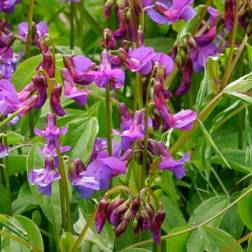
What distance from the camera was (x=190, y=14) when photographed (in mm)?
1061

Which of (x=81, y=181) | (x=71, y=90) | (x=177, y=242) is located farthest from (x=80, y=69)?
(x=177, y=242)

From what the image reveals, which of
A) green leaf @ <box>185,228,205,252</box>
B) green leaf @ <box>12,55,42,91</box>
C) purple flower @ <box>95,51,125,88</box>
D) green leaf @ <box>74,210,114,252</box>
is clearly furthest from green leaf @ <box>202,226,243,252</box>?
green leaf @ <box>12,55,42,91</box>

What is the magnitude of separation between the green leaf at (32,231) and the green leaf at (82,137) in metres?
0.11

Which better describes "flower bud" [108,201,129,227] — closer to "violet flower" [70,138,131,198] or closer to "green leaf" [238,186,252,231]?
"violet flower" [70,138,131,198]

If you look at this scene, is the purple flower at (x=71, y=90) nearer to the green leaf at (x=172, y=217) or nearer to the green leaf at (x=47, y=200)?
the green leaf at (x=47, y=200)

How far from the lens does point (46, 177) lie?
0.91 m

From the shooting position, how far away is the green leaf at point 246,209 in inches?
38.7

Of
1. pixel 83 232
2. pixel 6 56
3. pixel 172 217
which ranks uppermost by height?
pixel 6 56

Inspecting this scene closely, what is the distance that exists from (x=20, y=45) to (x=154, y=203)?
2.57 feet

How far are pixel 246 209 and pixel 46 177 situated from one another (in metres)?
0.26

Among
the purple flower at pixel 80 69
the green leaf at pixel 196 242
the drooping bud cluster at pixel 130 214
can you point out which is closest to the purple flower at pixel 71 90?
the purple flower at pixel 80 69

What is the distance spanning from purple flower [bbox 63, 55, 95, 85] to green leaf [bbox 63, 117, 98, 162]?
0.33 ft

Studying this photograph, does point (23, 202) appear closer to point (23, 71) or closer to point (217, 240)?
point (23, 71)

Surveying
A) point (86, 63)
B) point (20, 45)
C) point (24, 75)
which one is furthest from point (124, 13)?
point (20, 45)
